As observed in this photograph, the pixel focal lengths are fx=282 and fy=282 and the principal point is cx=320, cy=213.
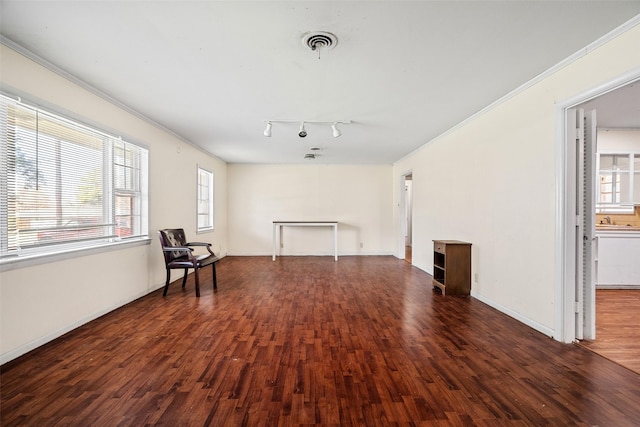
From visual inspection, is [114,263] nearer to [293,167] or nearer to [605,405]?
[605,405]

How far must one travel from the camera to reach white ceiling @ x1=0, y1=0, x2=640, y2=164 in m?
1.76

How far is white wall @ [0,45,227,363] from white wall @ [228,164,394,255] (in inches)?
97.3

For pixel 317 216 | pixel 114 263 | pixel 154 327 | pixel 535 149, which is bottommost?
pixel 154 327

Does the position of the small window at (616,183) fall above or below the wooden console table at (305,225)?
above

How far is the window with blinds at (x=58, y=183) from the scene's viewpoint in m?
2.17

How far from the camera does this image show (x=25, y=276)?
2.21 meters

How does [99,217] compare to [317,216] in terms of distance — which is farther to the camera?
[317,216]

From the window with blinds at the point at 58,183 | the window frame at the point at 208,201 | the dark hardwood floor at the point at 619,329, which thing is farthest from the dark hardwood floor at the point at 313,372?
the window frame at the point at 208,201

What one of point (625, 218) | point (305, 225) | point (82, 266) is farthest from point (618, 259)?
point (82, 266)

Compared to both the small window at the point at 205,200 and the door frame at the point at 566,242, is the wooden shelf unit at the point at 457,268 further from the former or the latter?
the small window at the point at 205,200

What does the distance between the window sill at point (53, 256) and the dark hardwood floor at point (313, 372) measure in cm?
71

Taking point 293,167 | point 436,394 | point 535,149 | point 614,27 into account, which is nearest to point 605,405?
point 436,394

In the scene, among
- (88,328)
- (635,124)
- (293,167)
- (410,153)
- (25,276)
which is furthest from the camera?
(293,167)

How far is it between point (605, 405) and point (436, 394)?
37.0 inches
